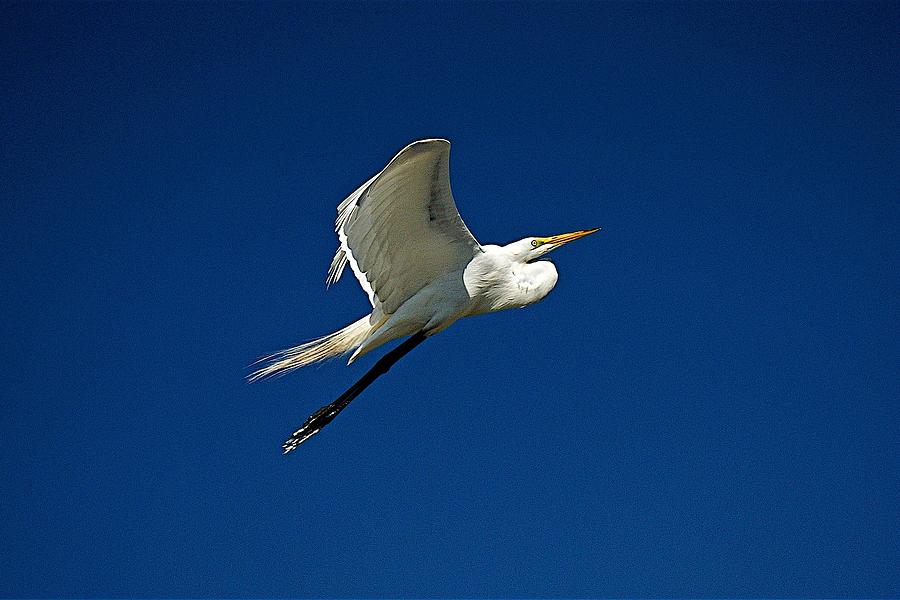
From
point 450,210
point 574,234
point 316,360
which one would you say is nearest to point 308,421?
point 316,360

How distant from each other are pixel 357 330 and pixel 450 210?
1.17m

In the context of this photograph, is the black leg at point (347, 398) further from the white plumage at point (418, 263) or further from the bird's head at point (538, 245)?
the bird's head at point (538, 245)

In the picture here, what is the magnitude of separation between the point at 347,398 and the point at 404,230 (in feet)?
3.76

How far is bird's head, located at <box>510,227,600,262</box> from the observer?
7.00 meters

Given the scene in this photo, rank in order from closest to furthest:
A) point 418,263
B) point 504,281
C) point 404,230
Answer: point 404,230, point 418,263, point 504,281

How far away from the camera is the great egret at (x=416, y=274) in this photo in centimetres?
610

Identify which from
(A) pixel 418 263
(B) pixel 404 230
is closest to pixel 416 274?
(A) pixel 418 263

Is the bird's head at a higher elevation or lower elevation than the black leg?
higher

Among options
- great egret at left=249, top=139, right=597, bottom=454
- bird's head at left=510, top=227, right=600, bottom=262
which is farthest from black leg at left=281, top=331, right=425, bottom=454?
bird's head at left=510, top=227, right=600, bottom=262

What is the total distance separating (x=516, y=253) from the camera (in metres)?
6.95

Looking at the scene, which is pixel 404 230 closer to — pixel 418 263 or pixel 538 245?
pixel 418 263

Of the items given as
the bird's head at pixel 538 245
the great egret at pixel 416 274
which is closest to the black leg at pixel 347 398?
the great egret at pixel 416 274

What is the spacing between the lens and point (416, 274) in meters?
6.64

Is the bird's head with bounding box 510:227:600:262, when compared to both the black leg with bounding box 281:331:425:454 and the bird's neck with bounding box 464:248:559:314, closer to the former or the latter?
the bird's neck with bounding box 464:248:559:314
